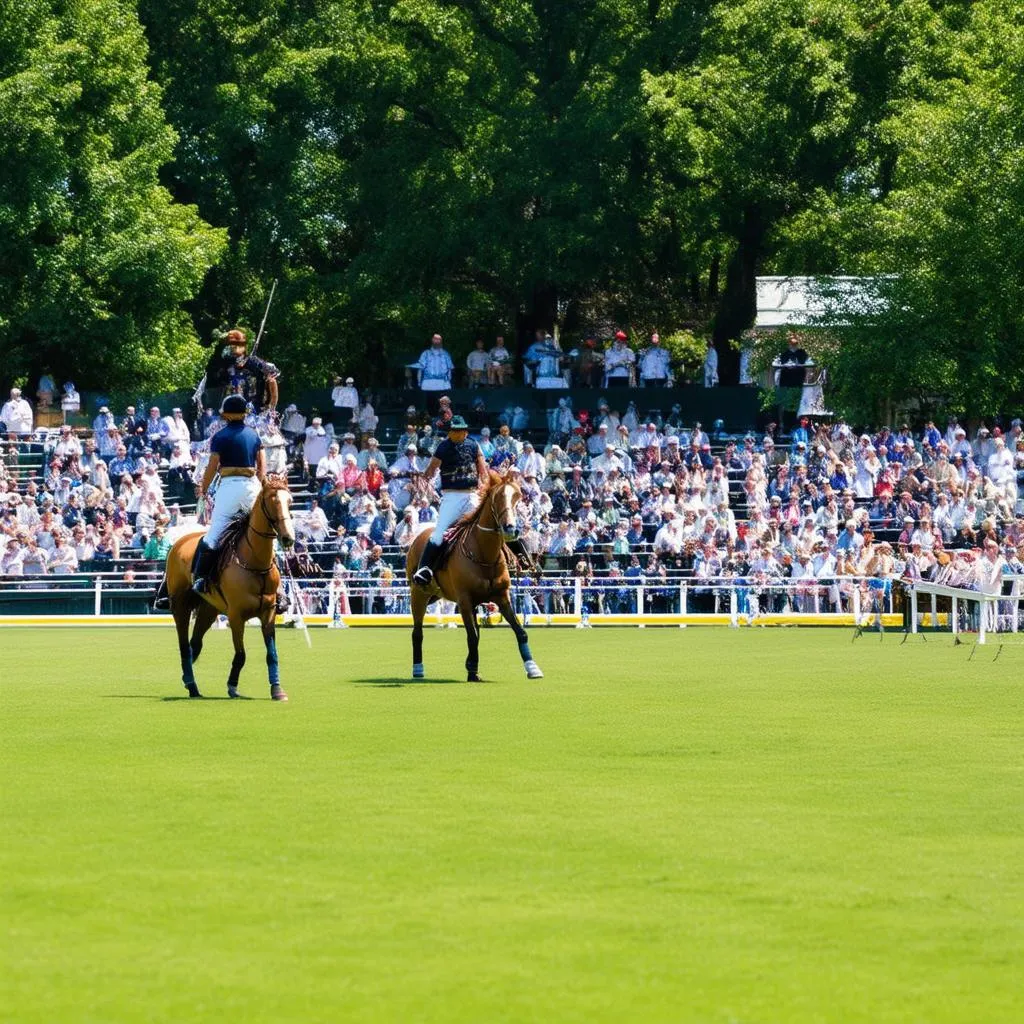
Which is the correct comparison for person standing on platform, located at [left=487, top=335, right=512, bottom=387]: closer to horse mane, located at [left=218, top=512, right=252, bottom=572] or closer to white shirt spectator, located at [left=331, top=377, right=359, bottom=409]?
white shirt spectator, located at [left=331, top=377, right=359, bottom=409]

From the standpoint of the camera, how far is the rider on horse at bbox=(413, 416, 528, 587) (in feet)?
67.2

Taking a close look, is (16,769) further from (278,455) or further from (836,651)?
(278,455)

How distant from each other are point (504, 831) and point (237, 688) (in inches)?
372

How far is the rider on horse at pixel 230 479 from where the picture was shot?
18.0 m

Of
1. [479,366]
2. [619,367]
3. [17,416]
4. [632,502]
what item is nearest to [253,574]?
[632,502]

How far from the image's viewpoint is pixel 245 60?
56844 mm

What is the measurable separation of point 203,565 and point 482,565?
3263mm

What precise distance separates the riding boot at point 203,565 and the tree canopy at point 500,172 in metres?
28.8

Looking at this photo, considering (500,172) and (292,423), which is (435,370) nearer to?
(292,423)

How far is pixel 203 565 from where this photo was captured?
59.1 ft

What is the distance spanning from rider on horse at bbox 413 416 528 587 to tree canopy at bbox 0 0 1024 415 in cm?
2564

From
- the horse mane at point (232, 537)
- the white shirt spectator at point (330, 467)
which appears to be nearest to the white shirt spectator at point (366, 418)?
the white shirt spectator at point (330, 467)

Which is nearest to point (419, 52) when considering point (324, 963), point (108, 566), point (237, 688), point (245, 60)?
point (245, 60)

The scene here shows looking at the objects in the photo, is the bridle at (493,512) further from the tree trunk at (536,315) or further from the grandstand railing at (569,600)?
the tree trunk at (536,315)
